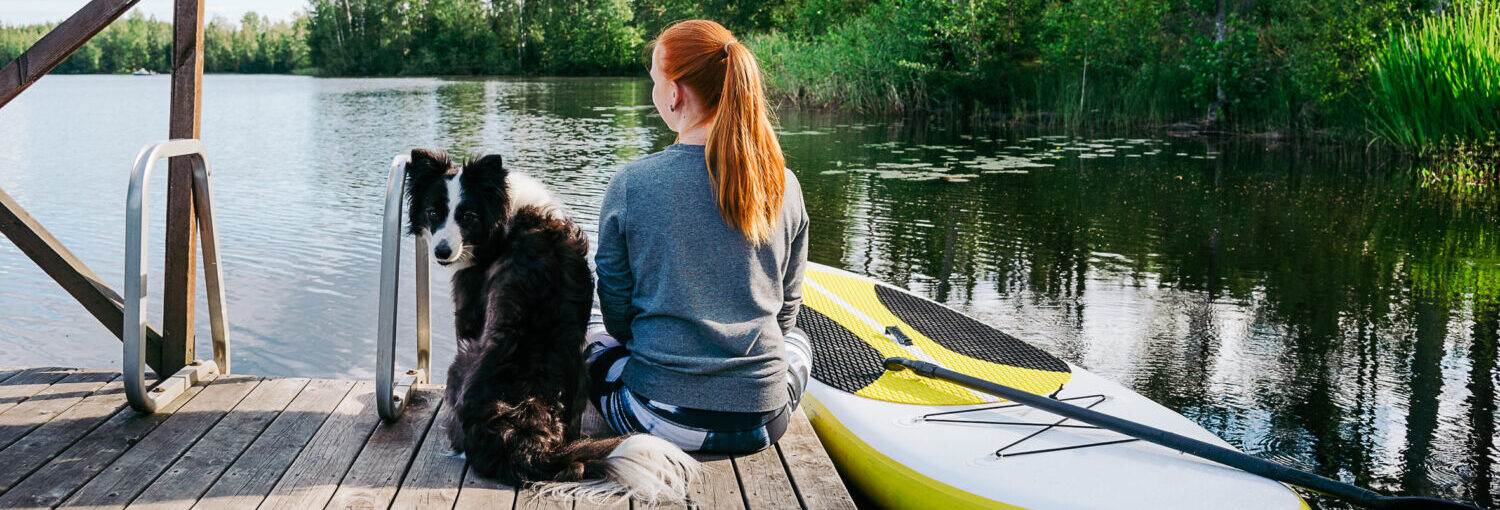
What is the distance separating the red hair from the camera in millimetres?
2248

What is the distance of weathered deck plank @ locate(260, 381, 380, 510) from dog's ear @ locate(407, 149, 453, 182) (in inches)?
29.4

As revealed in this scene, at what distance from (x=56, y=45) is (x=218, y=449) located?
136 centimetres

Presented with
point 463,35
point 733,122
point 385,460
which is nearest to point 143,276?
point 385,460

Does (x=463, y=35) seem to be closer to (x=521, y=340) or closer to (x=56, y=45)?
(x=56, y=45)

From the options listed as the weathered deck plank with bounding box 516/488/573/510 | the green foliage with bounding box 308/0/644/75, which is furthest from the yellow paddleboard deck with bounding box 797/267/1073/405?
the green foliage with bounding box 308/0/644/75

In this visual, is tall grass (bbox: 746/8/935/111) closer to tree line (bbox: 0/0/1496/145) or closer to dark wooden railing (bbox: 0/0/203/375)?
tree line (bbox: 0/0/1496/145)

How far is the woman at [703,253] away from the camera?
90.4 inches

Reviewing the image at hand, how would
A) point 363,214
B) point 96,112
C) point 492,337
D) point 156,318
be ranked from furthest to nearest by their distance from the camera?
point 96,112
point 363,214
point 156,318
point 492,337

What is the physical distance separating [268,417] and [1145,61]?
66.7 feet

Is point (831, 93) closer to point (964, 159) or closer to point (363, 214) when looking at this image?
point (964, 159)

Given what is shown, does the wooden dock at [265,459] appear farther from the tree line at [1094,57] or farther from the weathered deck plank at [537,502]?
the tree line at [1094,57]

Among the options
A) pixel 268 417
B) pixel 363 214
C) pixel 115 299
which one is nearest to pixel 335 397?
pixel 268 417

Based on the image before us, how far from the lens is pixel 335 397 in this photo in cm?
316

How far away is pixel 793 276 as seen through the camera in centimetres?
266
